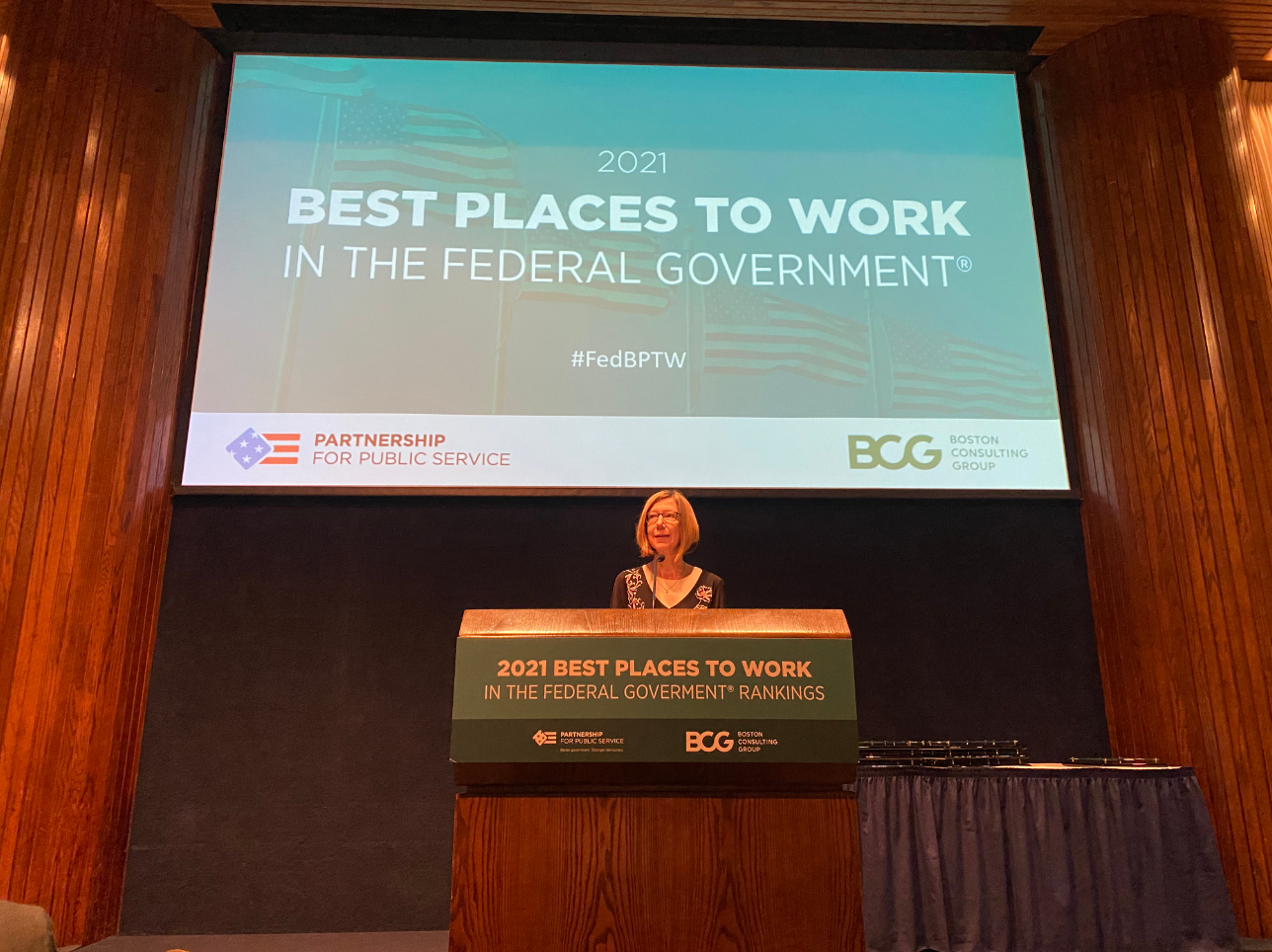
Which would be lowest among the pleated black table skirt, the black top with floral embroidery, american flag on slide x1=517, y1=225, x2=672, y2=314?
the pleated black table skirt

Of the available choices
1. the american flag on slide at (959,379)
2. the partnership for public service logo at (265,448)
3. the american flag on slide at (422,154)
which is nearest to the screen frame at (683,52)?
the american flag on slide at (959,379)

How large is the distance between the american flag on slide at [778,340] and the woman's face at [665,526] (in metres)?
1.42

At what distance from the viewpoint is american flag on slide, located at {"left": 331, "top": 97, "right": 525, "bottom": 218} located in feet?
14.0

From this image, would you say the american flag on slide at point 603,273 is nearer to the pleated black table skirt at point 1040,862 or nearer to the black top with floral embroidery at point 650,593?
the black top with floral embroidery at point 650,593

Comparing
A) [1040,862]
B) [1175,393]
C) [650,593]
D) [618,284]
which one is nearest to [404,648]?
[650,593]

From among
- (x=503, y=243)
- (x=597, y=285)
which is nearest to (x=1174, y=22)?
(x=597, y=285)

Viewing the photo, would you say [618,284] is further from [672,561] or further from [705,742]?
[705,742]

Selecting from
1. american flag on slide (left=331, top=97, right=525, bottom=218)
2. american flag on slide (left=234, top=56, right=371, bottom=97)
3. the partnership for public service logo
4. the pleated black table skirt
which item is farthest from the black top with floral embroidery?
american flag on slide (left=234, top=56, right=371, bottom=97)

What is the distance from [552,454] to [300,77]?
7.12ft

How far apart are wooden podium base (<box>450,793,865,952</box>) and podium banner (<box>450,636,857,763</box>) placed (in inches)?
2.7

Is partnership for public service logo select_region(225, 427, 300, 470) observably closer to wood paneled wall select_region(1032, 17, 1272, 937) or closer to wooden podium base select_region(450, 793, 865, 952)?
wooden podium base select_region(450, 793, 865, 952)

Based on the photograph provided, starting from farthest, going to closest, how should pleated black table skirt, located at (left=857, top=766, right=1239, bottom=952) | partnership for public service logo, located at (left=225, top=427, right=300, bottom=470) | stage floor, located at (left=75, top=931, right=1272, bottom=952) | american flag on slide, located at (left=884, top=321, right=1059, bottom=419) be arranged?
1. american flag on slide, located at (left=884, top=321, right=1059, bottom=419)
2. partnership for public service logo, located at (left=225, top=427, right=300, bottom=470)
3. stage floor, located at (left=75, top=931, right=1272, bottom=952)
4. pleated black table skirt, located at (left=857, top=766, right=1239, bottom=952)

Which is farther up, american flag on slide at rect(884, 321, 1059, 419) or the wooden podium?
american flag on slide at rect(884, 321, 1059, 419)

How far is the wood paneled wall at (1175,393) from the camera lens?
12.1ft
